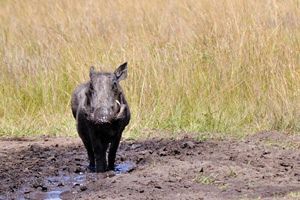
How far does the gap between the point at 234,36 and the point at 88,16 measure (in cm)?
282

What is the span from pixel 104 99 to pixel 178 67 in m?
3.44

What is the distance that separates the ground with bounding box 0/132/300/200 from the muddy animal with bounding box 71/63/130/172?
0.23 m

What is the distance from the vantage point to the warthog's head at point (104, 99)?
698 cm

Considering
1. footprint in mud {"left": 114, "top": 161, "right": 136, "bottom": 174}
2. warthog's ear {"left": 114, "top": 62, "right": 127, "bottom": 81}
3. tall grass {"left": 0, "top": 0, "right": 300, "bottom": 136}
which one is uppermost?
warthog's ear {"left": 114, "top": 62, "right": 127, "bottom": 81}

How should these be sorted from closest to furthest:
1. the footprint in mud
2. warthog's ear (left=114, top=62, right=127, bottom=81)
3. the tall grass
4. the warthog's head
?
the warthog's head, warthog's ear (left=114, top=62, right=127, bottom=81), the footprint in mud, the tall grass

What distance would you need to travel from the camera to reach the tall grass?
380 inches

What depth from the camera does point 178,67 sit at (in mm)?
10398

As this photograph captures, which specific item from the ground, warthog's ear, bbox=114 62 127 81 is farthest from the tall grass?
warthog's ear, bbox=114 62 127 81

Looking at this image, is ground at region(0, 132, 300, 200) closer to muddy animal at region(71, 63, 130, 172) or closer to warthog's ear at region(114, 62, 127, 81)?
muddy animal at region(71, 63, 130, 172)

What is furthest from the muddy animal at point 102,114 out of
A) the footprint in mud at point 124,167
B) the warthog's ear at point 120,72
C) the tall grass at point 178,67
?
the tall grass at point 178,67

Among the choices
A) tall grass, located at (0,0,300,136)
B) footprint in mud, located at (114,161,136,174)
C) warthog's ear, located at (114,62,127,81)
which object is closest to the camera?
warthog's ear, located at (114,62,127,81)

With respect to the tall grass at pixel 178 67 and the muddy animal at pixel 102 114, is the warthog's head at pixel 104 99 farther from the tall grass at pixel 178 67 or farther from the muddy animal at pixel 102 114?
the tall grass at pixel 178 67

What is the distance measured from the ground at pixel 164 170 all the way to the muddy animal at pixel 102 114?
23cm

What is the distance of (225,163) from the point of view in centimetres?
744
